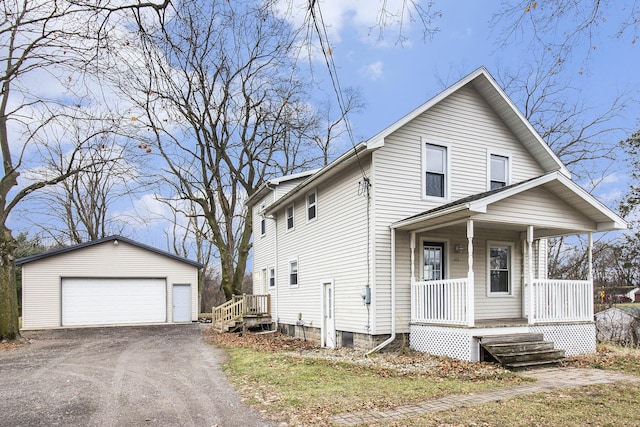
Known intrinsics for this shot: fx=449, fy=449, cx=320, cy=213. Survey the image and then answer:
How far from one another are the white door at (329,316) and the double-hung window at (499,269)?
4629 mm

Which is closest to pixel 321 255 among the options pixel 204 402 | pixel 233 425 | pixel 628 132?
pixel 204 402

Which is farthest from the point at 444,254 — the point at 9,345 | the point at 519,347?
the point at 9,345

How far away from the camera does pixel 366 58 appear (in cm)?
589

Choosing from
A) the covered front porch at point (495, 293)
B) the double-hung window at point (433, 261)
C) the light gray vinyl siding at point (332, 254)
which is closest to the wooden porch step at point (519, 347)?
the covered front porch at point (495, 293)

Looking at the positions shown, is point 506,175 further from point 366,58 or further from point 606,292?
point 606,292

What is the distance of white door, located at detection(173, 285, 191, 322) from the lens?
24359 millimetres

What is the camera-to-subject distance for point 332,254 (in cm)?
1380

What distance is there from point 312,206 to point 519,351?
8.00 metres

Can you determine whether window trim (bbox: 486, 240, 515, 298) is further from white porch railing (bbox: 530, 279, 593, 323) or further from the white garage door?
the white garage door

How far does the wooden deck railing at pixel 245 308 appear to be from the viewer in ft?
61.6

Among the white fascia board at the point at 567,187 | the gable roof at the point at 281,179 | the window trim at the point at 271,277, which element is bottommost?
the window trim at the point at 271,277

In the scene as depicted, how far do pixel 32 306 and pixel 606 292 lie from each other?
3380 centimetres

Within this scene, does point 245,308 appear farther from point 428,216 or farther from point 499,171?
point 499,171

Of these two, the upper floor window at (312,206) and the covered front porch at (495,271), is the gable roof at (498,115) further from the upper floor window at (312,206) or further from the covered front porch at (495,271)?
the upper floor window at (312,206)
